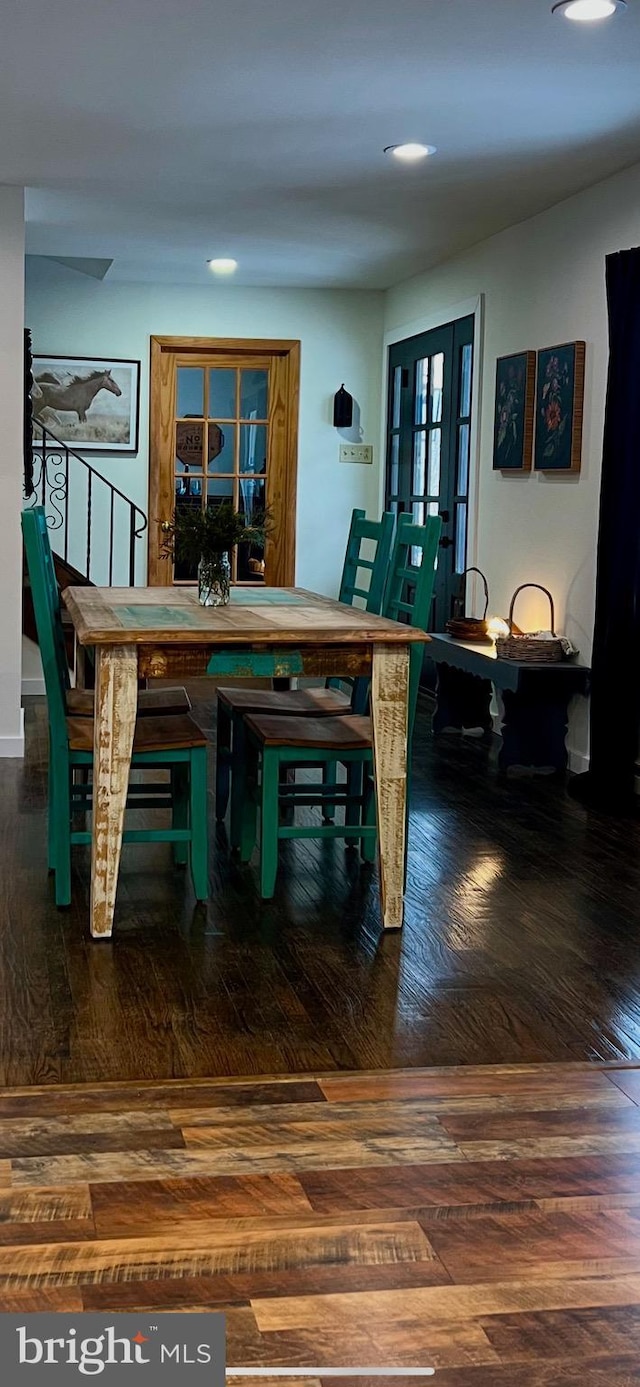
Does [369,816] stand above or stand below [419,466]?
below

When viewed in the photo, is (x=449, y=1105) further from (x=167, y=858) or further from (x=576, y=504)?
(x=576, y=504)

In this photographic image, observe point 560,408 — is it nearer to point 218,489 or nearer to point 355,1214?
point 218,489

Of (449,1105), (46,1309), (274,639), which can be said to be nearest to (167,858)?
(274,639)

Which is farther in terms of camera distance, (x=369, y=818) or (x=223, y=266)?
(x=223, y=266)

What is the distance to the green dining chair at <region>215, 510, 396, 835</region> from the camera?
14.6 feet

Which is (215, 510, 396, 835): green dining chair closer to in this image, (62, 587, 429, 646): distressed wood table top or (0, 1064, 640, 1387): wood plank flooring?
(62, 587, 429, 646): distressed wood table top

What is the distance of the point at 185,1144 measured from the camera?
2.40 metres

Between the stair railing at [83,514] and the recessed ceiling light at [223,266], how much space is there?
4.60ft

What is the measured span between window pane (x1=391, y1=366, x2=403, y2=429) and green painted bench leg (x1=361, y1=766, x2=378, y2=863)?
4919mm

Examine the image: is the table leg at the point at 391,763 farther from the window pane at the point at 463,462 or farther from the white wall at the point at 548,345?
the window pane at the point at 463,462

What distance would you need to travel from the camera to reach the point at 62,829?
385 centimetres

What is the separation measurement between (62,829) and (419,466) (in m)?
5.20

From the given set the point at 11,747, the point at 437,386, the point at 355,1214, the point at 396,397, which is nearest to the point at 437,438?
the point at 437,386

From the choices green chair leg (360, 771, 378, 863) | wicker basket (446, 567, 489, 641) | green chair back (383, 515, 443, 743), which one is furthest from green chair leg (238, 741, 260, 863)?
wicker basket (446, 567, 489, 641)
